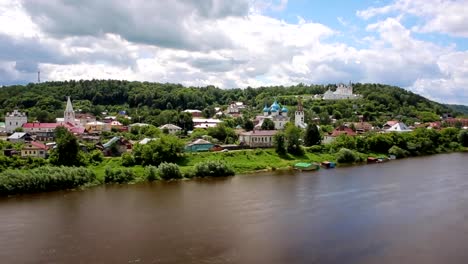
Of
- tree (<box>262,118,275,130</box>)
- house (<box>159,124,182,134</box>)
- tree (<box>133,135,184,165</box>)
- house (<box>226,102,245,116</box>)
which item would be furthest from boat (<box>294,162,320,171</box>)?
house (<box>226,102,245,116</box>)

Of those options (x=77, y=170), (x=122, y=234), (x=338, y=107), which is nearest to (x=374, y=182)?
(x=122, y=234)

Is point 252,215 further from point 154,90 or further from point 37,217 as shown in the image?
point 154,90

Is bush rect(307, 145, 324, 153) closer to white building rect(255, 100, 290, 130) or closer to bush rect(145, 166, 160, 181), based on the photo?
white building rect(255, 100, 290, 130)

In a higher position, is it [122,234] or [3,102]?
[3,102]

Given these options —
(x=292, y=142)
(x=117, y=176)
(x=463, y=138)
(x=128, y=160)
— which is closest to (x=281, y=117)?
(x=292, y=142)

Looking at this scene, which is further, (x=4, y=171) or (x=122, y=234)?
(x=4, y=171)

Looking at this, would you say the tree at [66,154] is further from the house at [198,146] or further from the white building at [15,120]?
the white building at [15,120]

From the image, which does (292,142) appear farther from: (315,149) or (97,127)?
(97,127)
